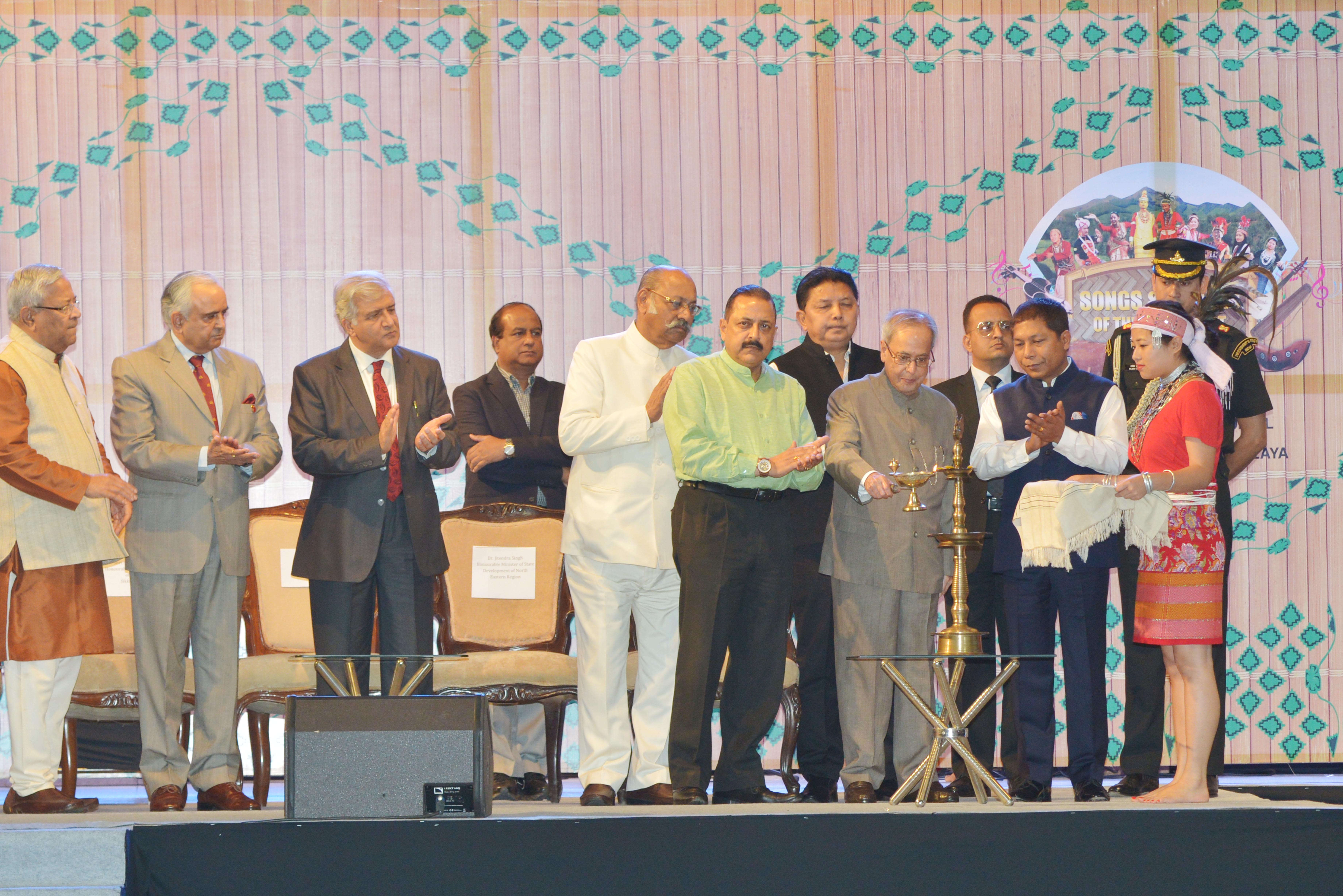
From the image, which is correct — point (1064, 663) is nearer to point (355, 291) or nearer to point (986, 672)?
point (986, 672)

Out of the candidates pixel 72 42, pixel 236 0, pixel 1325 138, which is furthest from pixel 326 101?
pixel 1325 138

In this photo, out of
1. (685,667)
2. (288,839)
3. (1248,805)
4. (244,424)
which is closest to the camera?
(288,839)

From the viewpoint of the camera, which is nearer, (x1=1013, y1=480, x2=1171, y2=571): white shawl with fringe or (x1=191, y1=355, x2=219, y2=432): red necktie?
(x1=1013, y1=480, x2=1171, y2=571): white shawl with fringe

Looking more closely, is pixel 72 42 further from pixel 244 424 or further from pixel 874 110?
pixel 874 110

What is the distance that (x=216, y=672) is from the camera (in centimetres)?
425

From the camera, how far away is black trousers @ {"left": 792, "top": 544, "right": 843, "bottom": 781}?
4453 millimetres

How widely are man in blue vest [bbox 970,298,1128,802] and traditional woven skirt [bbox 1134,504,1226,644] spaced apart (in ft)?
0.61

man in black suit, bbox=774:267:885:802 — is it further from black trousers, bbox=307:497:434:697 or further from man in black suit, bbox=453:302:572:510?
black trousers, bbox=307:497:434:697

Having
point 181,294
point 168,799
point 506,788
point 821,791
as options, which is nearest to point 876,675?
point 821,791

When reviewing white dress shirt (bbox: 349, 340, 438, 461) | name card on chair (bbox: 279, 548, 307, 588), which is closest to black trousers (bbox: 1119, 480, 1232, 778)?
white dress shirt (bbox: 349, 340, 438, 461)

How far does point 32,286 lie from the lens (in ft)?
13.8

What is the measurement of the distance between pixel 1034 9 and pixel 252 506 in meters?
4.03

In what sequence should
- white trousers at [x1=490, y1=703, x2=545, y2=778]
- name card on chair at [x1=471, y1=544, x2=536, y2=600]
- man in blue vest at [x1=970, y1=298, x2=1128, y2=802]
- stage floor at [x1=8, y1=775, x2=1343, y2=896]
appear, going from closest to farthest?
stage floor at [x1=8, y1=775, x2=1343, y2=896], man in blue vest at [x1=970, y1=298, x2=1128, y2=802], white trousers at [x1=490, y1=703, x2=545, y2=778], name card on chair at [x1=471, y1=544, x2=536, y2=600]

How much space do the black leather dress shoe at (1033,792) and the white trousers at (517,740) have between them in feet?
5.52
